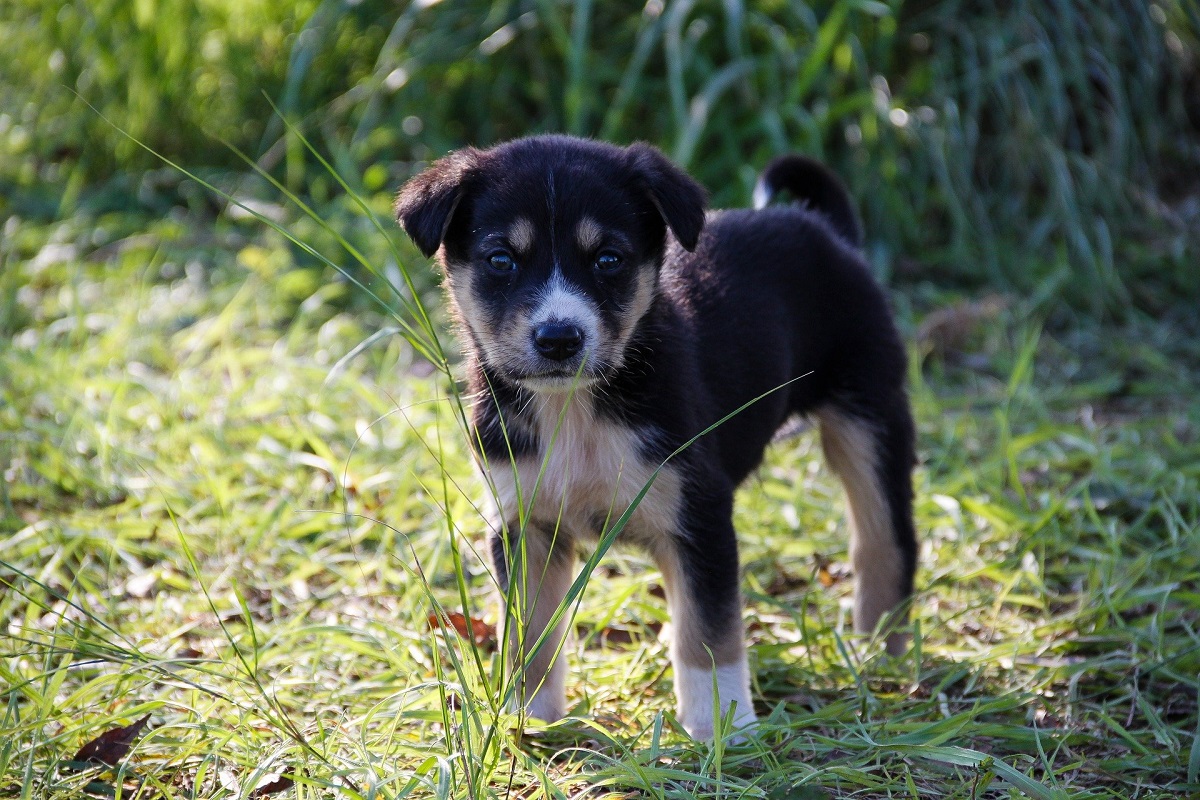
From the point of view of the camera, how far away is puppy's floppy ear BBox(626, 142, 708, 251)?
112 inches

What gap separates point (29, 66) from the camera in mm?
7395

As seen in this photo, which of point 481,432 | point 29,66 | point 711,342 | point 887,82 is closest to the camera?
point 481,432

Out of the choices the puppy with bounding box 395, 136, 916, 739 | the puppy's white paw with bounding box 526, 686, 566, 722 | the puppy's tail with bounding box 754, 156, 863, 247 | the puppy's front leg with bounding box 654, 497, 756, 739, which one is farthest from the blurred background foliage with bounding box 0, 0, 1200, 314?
the puppy's white paw with bounding box 526, 686, 566, 722

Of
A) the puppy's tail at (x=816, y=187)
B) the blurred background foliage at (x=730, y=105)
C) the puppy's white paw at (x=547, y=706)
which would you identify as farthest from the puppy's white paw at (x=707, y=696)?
the blurred background foliage at (x=730, y=105)

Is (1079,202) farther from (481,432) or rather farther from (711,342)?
(481,432)

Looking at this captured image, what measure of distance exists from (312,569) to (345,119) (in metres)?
3.94

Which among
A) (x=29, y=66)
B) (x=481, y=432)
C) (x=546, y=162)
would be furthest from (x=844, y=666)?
(x=29, y=66)

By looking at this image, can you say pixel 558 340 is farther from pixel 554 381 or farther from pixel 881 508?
pixel 881 508

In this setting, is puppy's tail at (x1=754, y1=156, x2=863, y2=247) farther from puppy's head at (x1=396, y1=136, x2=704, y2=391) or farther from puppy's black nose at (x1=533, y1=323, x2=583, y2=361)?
puppy's black nose at (x1=533, y1=323, x2=583, y2=361)

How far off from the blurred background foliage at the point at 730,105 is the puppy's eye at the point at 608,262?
311 cm

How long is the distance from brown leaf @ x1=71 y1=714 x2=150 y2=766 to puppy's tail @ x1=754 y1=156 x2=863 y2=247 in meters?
2.51

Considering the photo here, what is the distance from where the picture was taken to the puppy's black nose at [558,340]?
8.67ft

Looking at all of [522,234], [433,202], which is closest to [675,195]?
[522,234]

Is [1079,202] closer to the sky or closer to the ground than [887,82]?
closer to the ground
